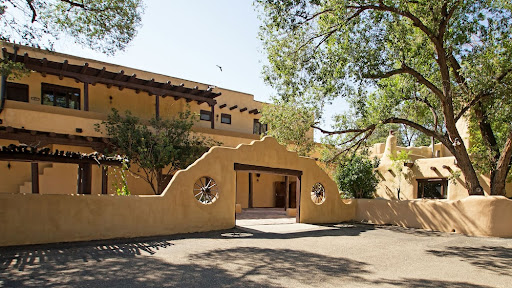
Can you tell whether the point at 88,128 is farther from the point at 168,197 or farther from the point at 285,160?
the point at 285,160

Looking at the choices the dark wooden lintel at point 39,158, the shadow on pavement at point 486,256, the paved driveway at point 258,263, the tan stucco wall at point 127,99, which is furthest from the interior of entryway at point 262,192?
the dark wooden lintel at point 39,158

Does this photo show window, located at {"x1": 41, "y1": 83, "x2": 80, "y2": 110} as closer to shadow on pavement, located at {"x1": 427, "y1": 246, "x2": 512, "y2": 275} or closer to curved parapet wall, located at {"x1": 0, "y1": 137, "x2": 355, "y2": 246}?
curved parapet wall, located at {"x1": 0, "y1": 137, "x2": 355, "y2": 246}

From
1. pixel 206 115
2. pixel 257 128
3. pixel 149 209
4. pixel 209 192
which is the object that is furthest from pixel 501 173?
pixel 206 115

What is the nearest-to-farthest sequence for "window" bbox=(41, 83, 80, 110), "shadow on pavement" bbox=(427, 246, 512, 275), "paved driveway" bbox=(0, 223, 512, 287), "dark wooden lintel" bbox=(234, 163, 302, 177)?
"paved driveway" bbox=(0, 223, 512, 287) → "shadow on pavement" bbox=(427, 246, 512, 275) → "dark wooden lintel" bbox=(234, 163, 302, 177) → "window" bbox=(41, 83, 80, 110)

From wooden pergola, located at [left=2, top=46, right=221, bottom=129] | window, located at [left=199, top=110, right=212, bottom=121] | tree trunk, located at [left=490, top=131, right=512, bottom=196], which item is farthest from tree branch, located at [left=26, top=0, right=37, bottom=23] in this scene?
tree trunk, located at [left=490, top=131, right=512, bottom=196]

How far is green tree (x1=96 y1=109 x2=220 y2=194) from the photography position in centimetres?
1498

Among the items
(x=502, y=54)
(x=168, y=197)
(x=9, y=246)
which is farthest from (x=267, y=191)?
(x=9, y=246)

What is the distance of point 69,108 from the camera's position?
A: 16.5 m

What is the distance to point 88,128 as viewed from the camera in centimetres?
1593

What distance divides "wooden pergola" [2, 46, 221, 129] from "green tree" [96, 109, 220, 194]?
1354mm

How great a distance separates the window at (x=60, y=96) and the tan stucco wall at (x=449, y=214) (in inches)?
595

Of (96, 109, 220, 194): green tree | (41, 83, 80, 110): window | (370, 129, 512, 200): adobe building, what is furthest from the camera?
(370, 129, 512, 200): adobe building

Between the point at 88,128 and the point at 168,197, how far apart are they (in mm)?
7564

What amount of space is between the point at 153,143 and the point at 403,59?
1050 cm
